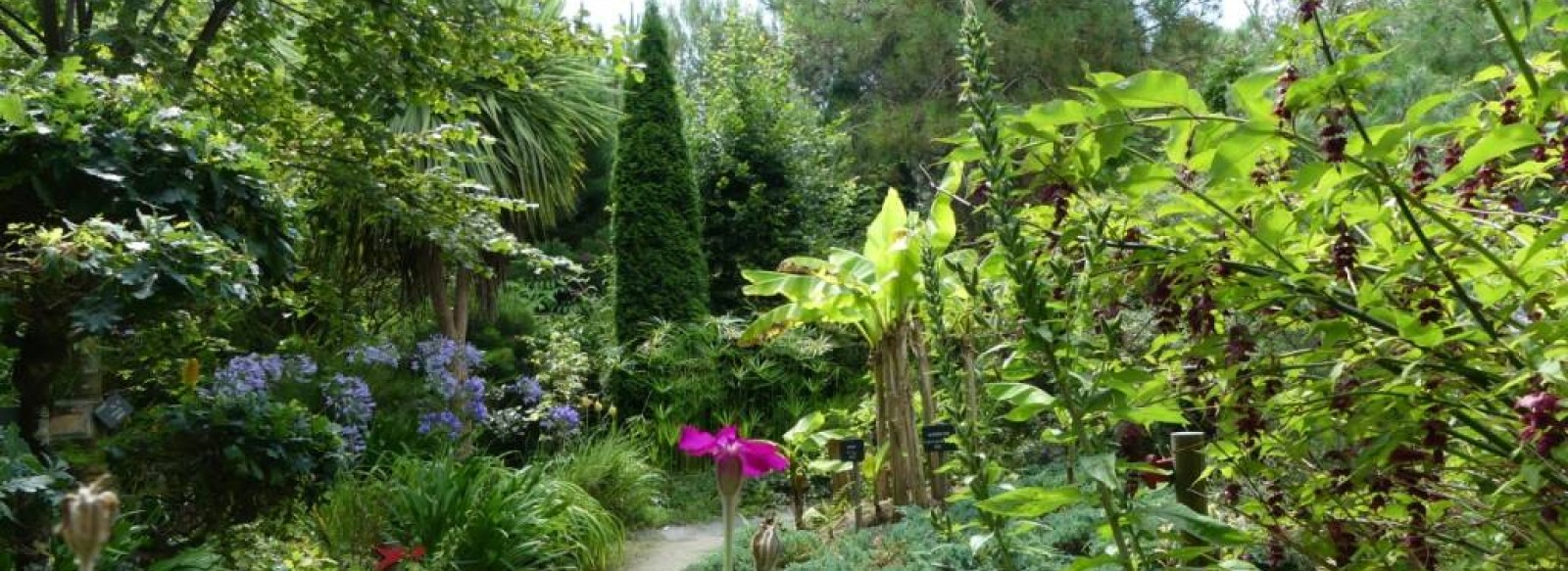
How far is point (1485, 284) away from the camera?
159 cm

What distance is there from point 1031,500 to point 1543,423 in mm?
543

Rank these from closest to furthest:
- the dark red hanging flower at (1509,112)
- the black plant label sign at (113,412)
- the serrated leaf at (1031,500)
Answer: the serrated leaf at (1031,500)
the dark red hanging flower at (1509,112)
the black plant label sign at (113,412)

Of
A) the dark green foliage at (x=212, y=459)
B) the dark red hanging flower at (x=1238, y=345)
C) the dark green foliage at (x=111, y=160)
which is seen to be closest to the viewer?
the dark red hanging flower at (x=1238, y=345)

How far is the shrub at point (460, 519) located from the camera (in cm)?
516

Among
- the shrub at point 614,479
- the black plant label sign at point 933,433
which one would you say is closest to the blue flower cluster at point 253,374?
the shrub at point 614,479

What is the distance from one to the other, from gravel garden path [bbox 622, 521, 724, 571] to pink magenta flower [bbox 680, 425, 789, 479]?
444 centimetres

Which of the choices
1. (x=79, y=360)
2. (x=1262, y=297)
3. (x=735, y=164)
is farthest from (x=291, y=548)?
(x=735, y=164)

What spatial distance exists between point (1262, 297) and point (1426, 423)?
282mm

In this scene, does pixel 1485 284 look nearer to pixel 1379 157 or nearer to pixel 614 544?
pixel 1379 157

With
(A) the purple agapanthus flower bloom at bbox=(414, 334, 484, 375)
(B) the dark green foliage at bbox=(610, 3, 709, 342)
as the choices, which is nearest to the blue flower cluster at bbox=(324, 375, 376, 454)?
(A) the purple agapanthus flower bloom at bbox=(414, 334, 484, 375)

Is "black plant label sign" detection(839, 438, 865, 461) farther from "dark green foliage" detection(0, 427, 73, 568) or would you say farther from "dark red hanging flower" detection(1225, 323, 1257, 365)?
"dark red hanging flower" detection(1225, 323, 1257, 365)

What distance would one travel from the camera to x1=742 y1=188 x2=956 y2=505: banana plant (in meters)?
4.92

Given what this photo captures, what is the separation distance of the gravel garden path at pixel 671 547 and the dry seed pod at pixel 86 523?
5.51 meters

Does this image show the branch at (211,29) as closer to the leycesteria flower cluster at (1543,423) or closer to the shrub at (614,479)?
the shrub at (614,479)
